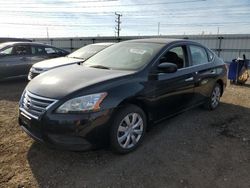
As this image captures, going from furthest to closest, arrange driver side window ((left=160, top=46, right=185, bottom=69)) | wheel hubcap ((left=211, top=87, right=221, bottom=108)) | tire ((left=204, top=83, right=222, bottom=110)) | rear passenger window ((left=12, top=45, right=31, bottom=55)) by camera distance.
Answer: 1. rear passenger window ((left=12, top=45, right=31, bottom=55))
2. wheel hubcap ((left=211, top=87, right=221, bottom=108))
3. tire ((left=204, top=83, right=222, bottom=110))
4. driver side window ((left=160, top=46, right=185, bottom=69))

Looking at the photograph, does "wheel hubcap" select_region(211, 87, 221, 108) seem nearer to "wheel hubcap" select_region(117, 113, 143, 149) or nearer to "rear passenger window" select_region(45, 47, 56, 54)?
"wheel hubcap" select_region(117, 113, 143, 149)

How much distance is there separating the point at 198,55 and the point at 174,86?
1296mm

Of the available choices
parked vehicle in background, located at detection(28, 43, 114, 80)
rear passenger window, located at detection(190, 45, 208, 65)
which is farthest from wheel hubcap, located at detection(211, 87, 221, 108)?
parked vehicle in background, located at detection(28, 43, 114, 80)

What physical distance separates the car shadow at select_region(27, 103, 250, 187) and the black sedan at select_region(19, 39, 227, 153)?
0.96 ft

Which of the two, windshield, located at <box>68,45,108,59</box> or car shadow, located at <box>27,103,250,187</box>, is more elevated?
windshield, located at <box>68,45,108,59</box>

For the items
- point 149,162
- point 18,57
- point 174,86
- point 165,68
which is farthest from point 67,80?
point 18,57

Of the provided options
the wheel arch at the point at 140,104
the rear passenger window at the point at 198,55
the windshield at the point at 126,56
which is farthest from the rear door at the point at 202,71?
the wheel arch at the point at 140,104

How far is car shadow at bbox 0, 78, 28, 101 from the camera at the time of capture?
6.25m

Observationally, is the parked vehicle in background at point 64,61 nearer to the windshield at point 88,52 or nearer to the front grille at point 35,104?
the windshield at point 88,52

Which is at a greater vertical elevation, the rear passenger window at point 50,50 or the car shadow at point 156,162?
the rear passenger window at point 50,50

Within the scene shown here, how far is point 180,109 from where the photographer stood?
423cm

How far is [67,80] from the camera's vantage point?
3172 millimetres

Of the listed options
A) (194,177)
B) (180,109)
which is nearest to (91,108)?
(194,177)

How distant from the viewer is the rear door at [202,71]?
177 inches
